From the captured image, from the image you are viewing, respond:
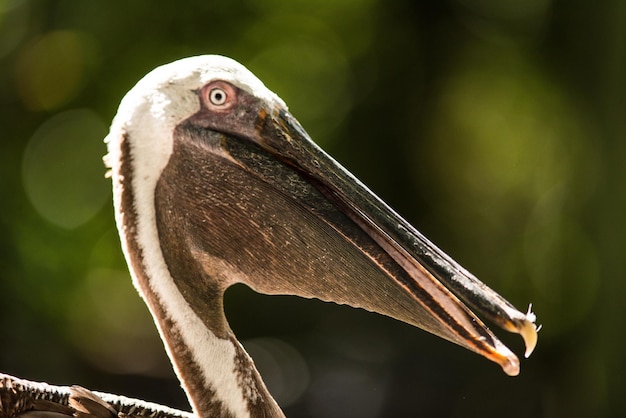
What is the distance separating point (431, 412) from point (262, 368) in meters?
1.44

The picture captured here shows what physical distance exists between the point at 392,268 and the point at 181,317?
627 millimetres

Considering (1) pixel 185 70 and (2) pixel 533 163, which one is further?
(2) pixel 533 163

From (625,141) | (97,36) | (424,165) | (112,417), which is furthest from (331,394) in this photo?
(112,417)

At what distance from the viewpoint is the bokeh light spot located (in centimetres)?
791

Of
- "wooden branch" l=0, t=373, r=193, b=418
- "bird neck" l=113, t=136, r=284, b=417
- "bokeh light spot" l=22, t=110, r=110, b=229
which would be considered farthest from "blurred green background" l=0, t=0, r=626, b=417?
"bird neck" l=113, t=136, r=284, b=417

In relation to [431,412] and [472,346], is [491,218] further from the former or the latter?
[472,346]

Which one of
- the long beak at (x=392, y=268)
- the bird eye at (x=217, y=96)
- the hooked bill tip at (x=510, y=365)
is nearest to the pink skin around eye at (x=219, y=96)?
the bird eye at (x=217, y=96)

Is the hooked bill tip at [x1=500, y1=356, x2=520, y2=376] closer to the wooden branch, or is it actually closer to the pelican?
the pelican

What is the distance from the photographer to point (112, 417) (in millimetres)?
2586

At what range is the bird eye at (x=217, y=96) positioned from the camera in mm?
2668

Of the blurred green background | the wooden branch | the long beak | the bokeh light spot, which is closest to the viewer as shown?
the long beak

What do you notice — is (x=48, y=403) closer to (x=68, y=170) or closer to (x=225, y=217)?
(x=225, y=217)

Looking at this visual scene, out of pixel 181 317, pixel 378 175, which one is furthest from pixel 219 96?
pixel 378 175

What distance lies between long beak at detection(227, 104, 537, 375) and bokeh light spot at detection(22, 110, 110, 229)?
18.0 ft
